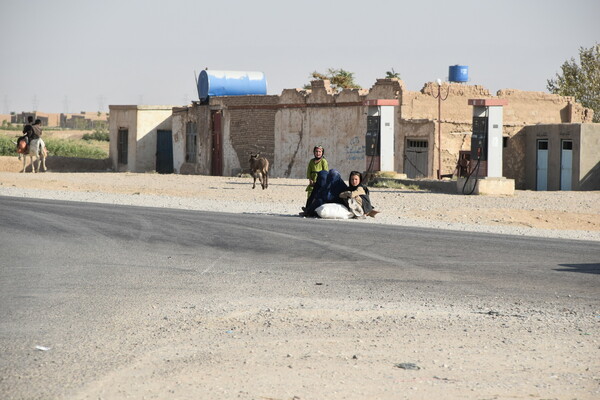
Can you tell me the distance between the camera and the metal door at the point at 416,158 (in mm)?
37969

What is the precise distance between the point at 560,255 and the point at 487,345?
23.1 ft

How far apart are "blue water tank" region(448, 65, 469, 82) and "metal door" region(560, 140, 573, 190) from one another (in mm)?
7619

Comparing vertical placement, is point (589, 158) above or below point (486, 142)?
below

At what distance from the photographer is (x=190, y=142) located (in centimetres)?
4938

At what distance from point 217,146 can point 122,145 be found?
833 cm

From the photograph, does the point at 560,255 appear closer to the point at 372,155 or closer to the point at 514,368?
the point at 514,368

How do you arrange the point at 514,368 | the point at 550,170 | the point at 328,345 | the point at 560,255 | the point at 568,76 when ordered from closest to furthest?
the point at 514,368, the point at 328,345, the point at 560,255, the point at 550,170, the point at 568,76

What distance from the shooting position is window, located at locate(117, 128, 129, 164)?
173 ft

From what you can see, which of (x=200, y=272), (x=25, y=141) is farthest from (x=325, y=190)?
(x=25, y=141)

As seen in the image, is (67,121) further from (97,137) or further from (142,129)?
(142,129)

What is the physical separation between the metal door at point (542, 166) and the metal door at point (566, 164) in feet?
3.86

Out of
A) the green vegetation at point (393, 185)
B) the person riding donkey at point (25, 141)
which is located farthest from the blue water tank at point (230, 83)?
the green vegetation at point (393, 185)

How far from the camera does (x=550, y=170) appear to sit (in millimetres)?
36594

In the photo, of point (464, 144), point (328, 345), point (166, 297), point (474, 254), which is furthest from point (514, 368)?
point (464, 144)
